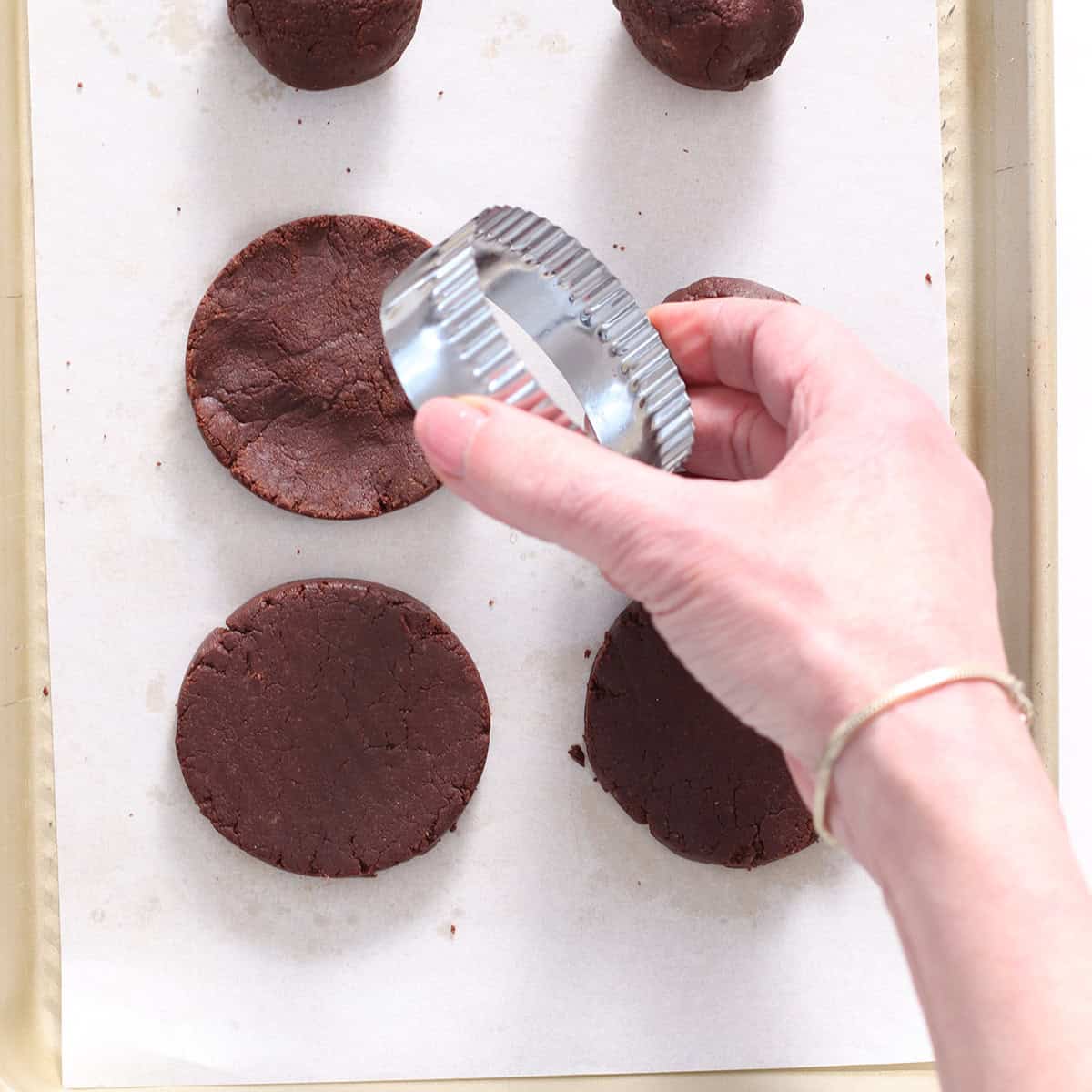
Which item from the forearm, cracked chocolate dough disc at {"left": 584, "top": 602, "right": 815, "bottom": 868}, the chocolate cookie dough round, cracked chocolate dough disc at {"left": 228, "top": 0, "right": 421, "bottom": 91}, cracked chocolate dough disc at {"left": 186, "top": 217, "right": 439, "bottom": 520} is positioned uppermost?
Answer: cracked chocolate dough disc at {"left": 228, "top": 0, "right": 421, "bottom": 91}

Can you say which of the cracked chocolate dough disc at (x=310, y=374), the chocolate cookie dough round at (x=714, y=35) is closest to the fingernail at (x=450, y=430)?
the cracked chocolate dough disc at (x=310, y=374)

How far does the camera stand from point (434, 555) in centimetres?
172

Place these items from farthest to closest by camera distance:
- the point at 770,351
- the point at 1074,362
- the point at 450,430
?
the point at 1074,362
the point at 770,351
the point at 450,430

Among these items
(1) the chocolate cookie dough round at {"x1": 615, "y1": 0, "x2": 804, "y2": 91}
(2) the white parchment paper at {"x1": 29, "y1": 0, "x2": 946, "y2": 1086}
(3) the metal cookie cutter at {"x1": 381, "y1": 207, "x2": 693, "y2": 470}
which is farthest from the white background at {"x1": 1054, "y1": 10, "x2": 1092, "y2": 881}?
(3) the metal cookie cutter at {"x1": 381, "y1": 207, "x2": 693, "y2": 470}

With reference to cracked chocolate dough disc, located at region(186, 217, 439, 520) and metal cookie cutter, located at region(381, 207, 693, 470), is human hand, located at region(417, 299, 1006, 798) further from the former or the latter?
cracked chocolate dough disc, located at region(186, 217, 439, 520)

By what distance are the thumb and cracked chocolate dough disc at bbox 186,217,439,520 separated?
0.54 m

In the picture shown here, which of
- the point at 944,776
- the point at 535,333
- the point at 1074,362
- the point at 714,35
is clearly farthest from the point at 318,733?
the point at 1074,362

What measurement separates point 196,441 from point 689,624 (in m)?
0.90

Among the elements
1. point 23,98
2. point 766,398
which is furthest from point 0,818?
point 766,398

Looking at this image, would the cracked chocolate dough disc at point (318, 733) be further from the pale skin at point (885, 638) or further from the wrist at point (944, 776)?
the wrist at point (944, 776)

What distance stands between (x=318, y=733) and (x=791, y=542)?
2.77 feet

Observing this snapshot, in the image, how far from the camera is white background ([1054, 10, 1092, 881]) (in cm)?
179

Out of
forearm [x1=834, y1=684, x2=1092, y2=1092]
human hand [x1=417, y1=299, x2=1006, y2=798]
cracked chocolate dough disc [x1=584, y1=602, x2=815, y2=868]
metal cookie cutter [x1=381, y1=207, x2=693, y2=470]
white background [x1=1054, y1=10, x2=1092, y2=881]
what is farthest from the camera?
white background [x1=1054, y1=10, x2=1092, y2=881]

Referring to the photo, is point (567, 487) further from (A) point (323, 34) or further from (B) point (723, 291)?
(A) point (323, 34)
